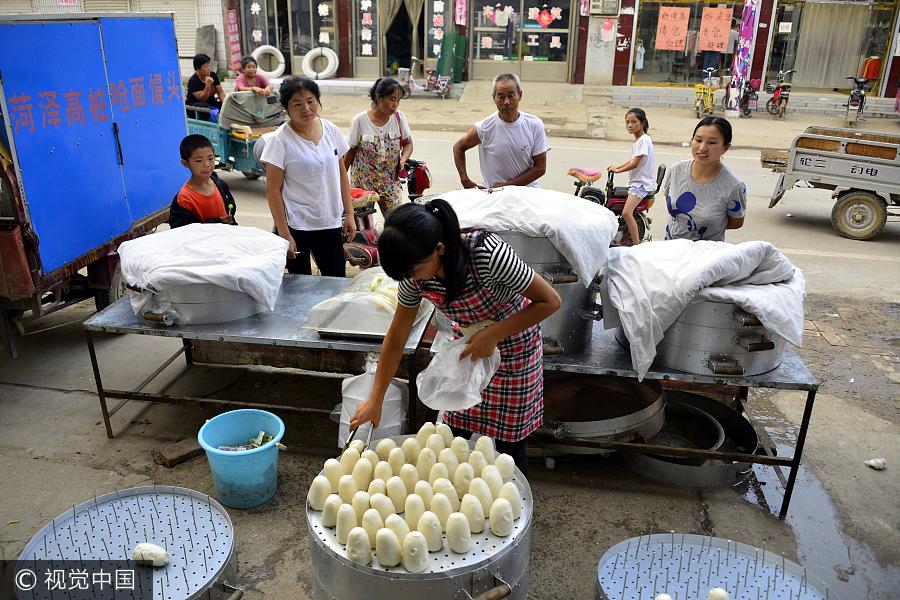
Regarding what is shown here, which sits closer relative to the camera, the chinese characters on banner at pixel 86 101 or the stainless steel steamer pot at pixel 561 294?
the stainless steel steamer pot at pixel 561 294

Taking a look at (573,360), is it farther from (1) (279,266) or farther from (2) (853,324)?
(2) (853,324)

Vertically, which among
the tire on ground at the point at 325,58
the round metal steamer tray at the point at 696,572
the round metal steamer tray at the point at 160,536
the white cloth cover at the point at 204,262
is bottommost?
the round metal steamer tray at the point at 160,536

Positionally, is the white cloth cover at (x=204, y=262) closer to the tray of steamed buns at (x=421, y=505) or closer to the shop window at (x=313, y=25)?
the tray of steamed buns at (x=421, y=505)

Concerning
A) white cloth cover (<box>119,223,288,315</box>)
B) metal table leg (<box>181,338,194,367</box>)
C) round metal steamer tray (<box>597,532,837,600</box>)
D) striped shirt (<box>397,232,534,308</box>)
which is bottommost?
metal table leg (<box>181,338,194,367</box>)

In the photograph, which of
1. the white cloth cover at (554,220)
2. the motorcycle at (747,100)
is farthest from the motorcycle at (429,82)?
the white cloth cover at (554,220)

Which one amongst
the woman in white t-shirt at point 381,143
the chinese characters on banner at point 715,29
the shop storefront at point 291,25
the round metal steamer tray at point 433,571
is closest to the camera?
the round metal steamer tray at point 433,571

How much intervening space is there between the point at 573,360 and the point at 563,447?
A: 0.49 metres

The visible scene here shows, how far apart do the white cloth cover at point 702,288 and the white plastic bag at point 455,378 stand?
2.82 feet

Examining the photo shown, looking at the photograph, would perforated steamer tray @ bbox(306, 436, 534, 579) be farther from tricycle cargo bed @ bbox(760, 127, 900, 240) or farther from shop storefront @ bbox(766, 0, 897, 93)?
shop storefront @ bbox(766, 0, 897, 93)

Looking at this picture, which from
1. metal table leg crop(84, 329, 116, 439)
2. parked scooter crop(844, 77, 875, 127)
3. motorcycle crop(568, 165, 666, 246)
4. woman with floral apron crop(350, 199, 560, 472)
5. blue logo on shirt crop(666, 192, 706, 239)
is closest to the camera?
woman with floral apron crop(350, 199, 560, 472)

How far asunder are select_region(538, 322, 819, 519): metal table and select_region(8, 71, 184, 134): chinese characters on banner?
128 inches

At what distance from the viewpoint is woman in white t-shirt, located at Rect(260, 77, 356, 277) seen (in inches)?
151

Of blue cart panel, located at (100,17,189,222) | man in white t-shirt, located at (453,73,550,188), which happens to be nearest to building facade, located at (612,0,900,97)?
man in white t-shirt, located at (453,73,550,188)

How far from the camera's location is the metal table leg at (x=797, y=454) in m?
2.98
